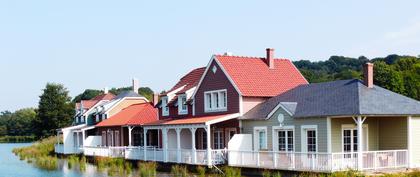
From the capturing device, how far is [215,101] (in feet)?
113

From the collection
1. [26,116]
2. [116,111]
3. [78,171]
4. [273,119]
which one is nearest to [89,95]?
[26,116]

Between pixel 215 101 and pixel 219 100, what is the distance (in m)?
0.64

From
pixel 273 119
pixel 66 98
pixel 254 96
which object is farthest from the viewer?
pixel 66 98

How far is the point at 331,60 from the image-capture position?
150 meters

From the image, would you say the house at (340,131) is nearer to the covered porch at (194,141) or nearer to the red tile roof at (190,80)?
the covered porch at (194,141)

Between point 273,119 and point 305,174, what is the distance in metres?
5.44

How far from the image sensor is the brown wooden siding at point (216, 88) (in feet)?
106

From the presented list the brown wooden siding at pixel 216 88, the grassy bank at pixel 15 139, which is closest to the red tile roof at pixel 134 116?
the brown wooden siding at pixel 216 88

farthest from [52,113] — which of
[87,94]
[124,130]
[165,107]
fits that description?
[87,94]

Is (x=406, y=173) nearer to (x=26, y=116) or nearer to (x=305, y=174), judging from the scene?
(x=305, y=174)

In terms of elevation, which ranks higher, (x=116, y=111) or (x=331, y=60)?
(x=331, y=60)

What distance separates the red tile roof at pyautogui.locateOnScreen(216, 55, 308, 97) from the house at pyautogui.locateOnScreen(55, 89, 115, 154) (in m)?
21.7

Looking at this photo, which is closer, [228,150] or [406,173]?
[406,173]

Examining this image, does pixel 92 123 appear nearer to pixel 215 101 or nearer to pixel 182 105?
pixel 182 105
